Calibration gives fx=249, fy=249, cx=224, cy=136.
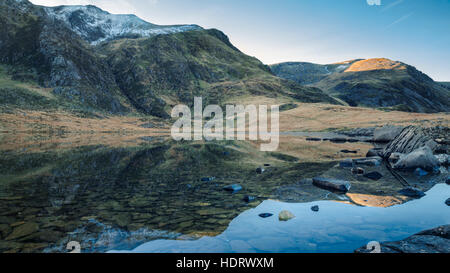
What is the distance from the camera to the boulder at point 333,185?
13958mm

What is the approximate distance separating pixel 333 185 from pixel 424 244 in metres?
7.33

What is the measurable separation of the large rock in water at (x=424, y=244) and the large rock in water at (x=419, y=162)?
1533cm

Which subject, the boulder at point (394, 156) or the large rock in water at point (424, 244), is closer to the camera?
the large rock in water at point (424, 244)

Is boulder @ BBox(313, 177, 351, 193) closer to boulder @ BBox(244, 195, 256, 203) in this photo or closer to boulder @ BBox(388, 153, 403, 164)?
boulder @ BBox(244, 195, 256, 203)

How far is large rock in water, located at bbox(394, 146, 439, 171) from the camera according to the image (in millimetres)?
20172

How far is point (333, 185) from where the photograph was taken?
14.4 meters

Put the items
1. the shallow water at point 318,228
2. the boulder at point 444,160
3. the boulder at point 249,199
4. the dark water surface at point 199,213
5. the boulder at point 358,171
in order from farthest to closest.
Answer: the boulder at point 444,160 < the boulder at point 358,171 < the boulder at point 249,199 < the dark water surface at point 199,213 < the shallow water at point 318,228

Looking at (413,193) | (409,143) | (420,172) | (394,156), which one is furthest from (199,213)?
(409,143)

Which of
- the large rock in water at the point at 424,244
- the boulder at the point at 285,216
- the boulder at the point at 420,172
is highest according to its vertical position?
the large rock in water at the point at 424,244

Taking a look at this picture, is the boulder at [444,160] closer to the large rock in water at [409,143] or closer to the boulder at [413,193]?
the large rock in water at [409,143]

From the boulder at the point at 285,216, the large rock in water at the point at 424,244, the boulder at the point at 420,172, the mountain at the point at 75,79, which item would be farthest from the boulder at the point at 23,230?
the mountain at the point at 75,79

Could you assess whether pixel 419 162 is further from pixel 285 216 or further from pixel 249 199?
pixel 285 216
